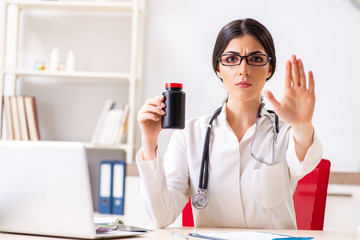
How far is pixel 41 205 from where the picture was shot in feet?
3.62

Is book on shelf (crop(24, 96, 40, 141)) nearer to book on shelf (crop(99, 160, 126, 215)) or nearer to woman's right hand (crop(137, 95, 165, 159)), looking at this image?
book on shelf (crop(99, 160, 126, 215))

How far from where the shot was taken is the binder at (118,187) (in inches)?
126

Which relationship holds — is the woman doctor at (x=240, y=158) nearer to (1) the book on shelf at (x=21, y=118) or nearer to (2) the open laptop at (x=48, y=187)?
(2) the open laptop at (x=48, y=187)

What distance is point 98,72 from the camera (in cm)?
342

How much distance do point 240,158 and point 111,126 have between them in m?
1.76

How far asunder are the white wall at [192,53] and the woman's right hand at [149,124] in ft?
6.66

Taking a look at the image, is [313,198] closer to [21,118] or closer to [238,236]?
[238,236]

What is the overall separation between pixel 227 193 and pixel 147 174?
33 centimetres

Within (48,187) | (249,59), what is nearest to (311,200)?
(249,59)

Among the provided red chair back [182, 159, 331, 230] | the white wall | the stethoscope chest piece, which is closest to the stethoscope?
the stethoscope chest piece

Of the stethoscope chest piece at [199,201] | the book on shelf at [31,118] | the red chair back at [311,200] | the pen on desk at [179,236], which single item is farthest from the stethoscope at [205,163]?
the book on shelf at [31,118]

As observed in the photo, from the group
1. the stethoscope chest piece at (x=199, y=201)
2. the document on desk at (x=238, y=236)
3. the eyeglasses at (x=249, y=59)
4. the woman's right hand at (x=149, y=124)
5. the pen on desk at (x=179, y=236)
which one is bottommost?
the pen on desk at (x=179, y=236)

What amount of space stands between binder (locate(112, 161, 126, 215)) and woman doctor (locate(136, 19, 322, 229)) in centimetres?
147

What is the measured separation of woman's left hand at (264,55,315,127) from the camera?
1.41 meters
